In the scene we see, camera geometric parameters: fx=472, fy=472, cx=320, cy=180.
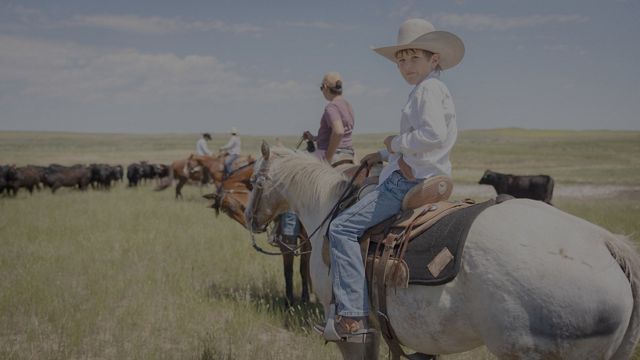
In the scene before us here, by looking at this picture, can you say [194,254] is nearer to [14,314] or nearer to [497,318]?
[14,314]

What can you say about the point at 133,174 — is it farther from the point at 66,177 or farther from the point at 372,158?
the point at 372,158

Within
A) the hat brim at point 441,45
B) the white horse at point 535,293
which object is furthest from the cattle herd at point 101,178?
the white horse at point 535,293

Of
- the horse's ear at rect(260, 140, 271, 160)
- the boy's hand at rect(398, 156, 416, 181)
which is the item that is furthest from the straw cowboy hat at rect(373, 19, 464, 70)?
the horse's ear at rect(260, 140, 271, 160)

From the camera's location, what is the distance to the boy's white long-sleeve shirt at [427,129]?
306cm

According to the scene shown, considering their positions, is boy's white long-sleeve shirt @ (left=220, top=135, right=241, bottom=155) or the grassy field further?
boy's white long-sleeve shirt @ (left=220, top=135, right=241, bottom=155)

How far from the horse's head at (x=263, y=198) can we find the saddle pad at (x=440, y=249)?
6.28 feet

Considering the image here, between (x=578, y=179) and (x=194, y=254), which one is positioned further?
(x=578, y=179)

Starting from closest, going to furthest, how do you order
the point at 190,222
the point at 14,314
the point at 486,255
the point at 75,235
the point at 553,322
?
the point at 553,322
the point at 486,255
the point at 14,314
the point at 75,235
the point at 190,222

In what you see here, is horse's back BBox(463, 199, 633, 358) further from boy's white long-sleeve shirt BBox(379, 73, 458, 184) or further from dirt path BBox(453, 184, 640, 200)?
dirt path BBox(453, 184, 640, 200)

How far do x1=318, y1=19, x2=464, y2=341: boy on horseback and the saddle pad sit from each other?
0.35 meters

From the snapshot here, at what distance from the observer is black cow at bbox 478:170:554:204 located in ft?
57.6

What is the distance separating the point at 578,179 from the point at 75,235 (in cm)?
2925

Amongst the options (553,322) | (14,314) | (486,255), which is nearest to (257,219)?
(486,255)

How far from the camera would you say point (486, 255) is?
8.90 feet
